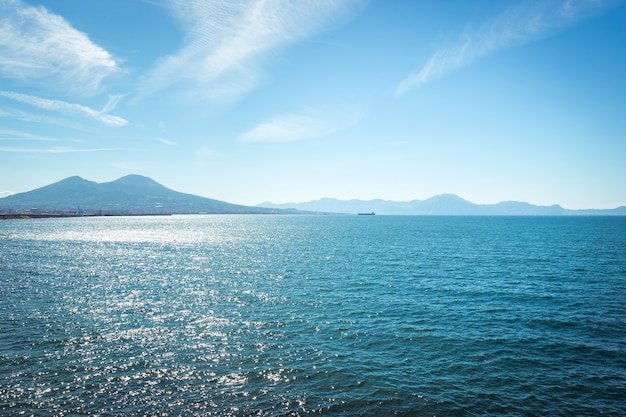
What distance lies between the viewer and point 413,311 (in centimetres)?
3966

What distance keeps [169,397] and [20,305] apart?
102 feet

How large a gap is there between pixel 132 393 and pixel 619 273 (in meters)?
75.7

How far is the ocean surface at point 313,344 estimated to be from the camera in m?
21.6

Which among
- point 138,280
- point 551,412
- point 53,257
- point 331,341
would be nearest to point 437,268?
point 331,341

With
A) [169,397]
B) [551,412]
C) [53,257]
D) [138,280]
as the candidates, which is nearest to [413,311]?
[551,412]

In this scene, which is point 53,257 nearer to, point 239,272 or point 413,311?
point 239,272

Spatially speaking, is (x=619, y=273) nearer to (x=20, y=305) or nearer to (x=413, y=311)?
(x=413, y=311)

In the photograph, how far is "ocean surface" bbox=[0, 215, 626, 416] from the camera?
849 inches

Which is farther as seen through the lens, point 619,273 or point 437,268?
point 437,268

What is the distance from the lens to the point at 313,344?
30.2m

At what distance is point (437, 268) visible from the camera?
6725 centimetres

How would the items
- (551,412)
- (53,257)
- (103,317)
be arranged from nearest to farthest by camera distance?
1. (551,412)
2. (103,317)
3. (53,257)

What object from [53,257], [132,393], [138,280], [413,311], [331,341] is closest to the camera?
[132,393]

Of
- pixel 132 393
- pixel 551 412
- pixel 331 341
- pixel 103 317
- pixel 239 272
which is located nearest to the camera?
pixel 551 412
